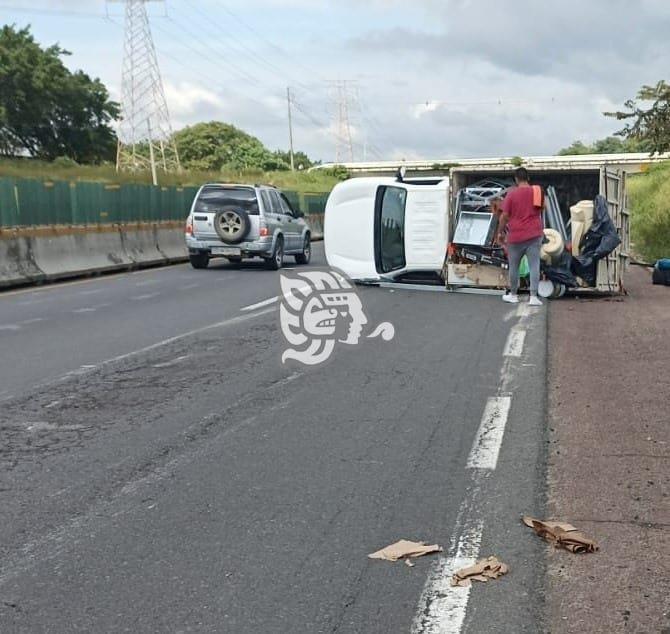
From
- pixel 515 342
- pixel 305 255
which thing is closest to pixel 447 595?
pixel 515 342

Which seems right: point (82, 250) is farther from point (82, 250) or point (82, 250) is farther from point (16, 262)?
point (16, 262)

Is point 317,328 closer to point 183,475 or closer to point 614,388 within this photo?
point 614,388

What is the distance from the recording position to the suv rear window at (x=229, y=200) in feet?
71.1

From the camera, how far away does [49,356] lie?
9.75 m

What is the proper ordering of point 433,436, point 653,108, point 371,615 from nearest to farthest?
point 371,615 < point 433,436 < point 653,108

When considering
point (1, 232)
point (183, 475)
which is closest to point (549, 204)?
point (1, 232)

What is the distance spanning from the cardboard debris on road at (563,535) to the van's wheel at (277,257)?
1722cm

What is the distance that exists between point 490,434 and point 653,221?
19272 millimetres

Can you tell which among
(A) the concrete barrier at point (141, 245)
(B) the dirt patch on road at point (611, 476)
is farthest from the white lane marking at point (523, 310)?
(A) the concrete barrier at point (141, 245)

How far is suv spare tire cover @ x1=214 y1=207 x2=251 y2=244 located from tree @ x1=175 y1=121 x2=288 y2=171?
7791 centimetres

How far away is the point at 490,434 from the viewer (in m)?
6.60

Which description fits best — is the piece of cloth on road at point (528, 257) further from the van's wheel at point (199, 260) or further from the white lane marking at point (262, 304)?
the van's wheel at point (199, 260)

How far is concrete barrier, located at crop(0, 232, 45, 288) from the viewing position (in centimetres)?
1720

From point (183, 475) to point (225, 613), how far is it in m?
1.89
